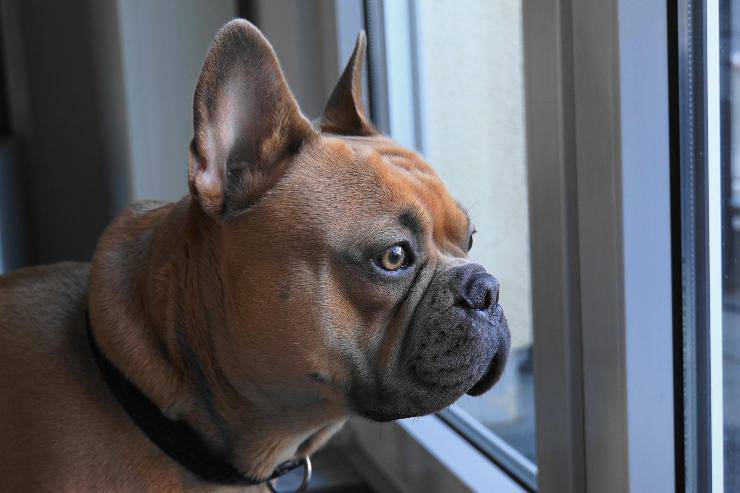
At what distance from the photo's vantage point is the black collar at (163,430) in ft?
3.35

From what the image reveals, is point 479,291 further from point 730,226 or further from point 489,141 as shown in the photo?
point 489,141

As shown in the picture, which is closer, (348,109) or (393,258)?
(393,258)

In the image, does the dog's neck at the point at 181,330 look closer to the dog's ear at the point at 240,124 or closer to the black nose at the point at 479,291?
the dog's ear at the point at 240,124

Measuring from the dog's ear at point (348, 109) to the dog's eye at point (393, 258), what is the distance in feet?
1.00

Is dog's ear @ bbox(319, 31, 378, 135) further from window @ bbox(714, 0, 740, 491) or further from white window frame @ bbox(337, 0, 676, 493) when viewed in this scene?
window @ bbox(714, 0, 740, 491)

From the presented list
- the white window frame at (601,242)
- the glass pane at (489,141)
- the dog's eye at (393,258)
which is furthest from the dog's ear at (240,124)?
the glass pane at (489,141)

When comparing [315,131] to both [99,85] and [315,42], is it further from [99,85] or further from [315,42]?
[99,85]

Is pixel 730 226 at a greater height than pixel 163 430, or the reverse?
pixel 730 226

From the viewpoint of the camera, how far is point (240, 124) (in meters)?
0.99

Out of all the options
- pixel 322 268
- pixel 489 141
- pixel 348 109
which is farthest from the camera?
pixel 489 141

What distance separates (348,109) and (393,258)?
1.12 feet

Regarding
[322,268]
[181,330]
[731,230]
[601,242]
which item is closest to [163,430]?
[181,330]

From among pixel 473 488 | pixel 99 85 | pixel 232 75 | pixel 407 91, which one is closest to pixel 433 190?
pixel 232 75

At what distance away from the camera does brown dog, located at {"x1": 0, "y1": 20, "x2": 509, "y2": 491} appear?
0.94 metres
